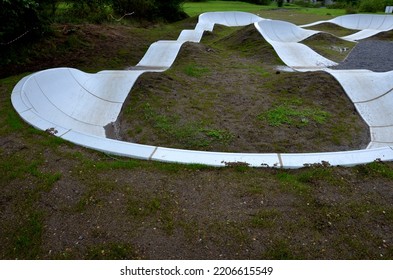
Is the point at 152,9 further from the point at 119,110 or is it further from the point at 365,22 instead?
the point at 119,110

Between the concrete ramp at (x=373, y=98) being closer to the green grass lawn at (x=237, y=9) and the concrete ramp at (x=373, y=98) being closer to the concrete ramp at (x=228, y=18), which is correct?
the concrete ramp at (x=228, y=18)

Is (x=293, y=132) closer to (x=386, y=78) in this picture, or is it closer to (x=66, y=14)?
(x=386, y=78)

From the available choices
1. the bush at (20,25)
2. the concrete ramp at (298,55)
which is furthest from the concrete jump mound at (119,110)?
the bush at (20,25)

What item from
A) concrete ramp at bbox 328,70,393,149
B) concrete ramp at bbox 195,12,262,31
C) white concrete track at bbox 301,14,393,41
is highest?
concrete ramp at bbox 328,70,393,149

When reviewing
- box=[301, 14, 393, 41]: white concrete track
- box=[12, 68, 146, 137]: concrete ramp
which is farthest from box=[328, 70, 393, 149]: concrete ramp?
box=[301, 14, 393, 41]: white concrete track

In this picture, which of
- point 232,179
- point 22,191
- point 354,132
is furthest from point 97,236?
point 354,132

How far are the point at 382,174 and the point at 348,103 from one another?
305cm

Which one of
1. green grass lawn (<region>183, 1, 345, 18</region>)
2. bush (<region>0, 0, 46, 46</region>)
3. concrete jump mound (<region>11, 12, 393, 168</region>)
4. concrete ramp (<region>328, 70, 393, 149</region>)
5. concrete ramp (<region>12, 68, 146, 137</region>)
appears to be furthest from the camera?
green grass lawn (<region>183, 1, 345, 18</region>)

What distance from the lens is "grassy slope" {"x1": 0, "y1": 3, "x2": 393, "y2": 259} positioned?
2.55m

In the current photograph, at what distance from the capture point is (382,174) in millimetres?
3471

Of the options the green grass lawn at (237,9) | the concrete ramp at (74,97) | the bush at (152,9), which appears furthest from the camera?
the green grass lawn at (237,9)

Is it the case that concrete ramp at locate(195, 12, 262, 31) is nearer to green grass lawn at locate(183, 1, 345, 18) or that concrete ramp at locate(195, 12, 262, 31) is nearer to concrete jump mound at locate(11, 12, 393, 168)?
green grass lawn at locate(183, 1, 345, 18)

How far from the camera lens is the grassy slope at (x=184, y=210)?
2551 millimetres

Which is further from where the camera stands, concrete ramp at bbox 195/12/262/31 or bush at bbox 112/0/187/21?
concrete ramp at bbox 195/12/262/31
